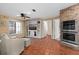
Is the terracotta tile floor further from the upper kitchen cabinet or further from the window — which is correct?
the upper kitchen cabinet

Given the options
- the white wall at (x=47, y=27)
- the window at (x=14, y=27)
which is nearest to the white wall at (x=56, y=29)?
the white wall at (x=47, y=27)

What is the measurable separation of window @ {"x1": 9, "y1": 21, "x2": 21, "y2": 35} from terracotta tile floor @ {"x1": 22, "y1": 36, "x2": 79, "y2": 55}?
1.19 ft

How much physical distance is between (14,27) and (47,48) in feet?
2.30

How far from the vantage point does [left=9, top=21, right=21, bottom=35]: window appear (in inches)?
88.0

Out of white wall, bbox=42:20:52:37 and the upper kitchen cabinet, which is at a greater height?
the upper kitchen cabinet

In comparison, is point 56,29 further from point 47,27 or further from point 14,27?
point 14,27

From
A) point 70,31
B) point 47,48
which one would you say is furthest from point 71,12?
point 47,48

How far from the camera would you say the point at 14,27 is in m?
2.26

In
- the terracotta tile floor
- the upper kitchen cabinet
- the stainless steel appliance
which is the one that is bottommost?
the terracotta tile floor

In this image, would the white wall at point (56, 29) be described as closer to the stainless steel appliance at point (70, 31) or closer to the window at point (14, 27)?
the stainless steel appliance at point (70, 31)

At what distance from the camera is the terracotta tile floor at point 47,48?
224cm

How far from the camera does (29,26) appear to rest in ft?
7.57

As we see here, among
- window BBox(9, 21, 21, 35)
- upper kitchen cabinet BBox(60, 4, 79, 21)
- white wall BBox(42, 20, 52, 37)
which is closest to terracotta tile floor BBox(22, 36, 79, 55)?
white wall BBox(42, 20, 52, 37)
